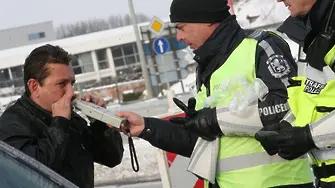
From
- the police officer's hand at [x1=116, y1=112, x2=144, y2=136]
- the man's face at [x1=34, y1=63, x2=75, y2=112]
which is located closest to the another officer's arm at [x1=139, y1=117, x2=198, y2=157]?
the police officer's hand at [x1=116, y1=112, x2=144, y2=136]

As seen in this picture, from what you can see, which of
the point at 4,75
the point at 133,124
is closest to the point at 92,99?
the point at 133,124

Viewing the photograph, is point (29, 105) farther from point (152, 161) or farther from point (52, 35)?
point (52, 35)

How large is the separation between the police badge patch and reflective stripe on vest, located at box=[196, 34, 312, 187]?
0.05 metres

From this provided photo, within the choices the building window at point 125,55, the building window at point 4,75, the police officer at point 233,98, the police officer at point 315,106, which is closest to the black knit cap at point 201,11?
the police officer at point 233,98

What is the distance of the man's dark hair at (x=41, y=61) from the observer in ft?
10.4

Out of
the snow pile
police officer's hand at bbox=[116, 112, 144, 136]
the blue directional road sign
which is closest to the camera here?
police officer's hand at bbox=[116, 112, 144, 136]

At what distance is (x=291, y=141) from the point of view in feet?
8.04

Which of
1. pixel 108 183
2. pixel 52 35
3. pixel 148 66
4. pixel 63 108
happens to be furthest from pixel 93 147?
pixel 52 35

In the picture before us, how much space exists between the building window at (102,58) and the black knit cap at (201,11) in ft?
141

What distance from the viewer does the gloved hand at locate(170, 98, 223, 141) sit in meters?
2.84

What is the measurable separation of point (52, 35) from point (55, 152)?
5921 centimetres

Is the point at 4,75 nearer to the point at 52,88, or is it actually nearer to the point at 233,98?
the point at 52,88

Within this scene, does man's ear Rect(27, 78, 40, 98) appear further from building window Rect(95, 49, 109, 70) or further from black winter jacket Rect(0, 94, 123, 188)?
building window Rect(95, 49, 109, 70)

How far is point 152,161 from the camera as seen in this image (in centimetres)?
1044
